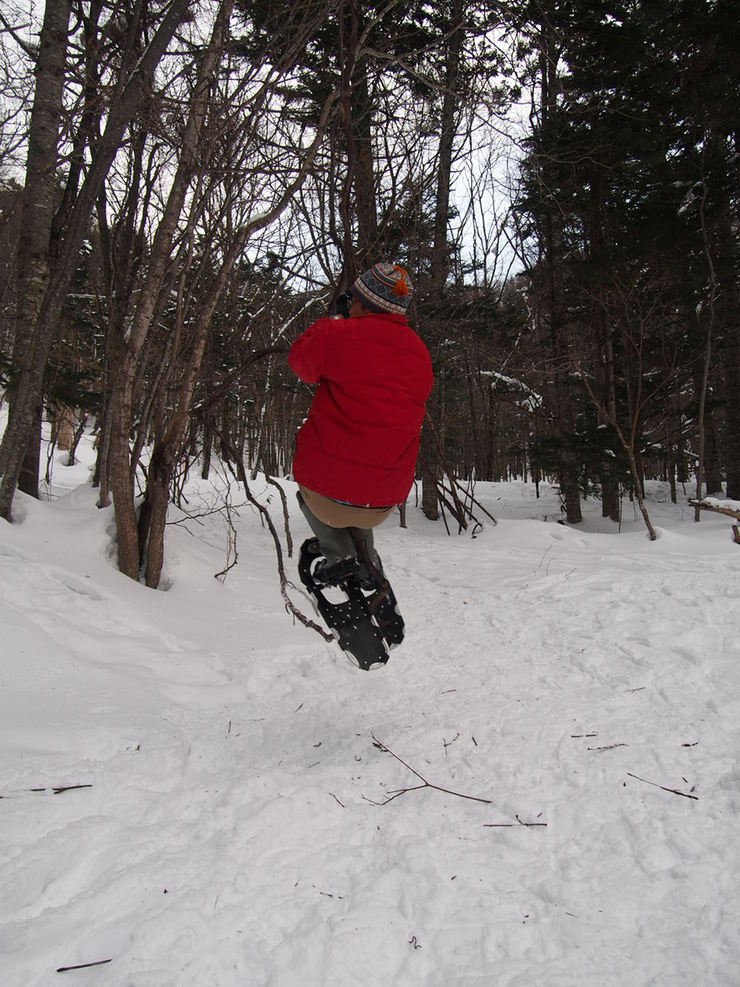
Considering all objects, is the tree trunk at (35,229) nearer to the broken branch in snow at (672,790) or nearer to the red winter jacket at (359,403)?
the red winter jacket at (359,403)

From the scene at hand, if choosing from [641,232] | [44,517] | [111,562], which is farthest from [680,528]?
[44,517]

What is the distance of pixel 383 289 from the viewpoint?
2.51 m

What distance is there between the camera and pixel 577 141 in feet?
30.3

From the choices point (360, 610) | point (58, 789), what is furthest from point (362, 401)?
point (58, 789)

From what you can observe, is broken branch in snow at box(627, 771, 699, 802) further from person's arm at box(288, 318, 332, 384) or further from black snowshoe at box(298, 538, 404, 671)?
person's arm at box(288, 318, 332, 384)

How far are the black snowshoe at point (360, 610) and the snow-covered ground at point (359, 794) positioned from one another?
460 millimetres

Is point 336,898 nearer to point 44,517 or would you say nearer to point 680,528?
point 44,517

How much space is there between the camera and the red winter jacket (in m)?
2.46

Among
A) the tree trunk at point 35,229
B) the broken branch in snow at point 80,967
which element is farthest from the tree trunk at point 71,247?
the broken branch in snow at point 80,967

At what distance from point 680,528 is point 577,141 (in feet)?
21.9

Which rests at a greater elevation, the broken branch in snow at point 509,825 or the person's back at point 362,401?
the person's back at point 362,401

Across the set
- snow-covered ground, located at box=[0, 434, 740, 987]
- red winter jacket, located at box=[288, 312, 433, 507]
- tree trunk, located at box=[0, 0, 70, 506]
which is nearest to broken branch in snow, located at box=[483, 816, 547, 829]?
snow-covered ground, located at box=[0, 434, 740, 987]

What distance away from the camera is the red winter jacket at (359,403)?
8.05 feet

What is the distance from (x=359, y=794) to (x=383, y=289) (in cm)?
218
